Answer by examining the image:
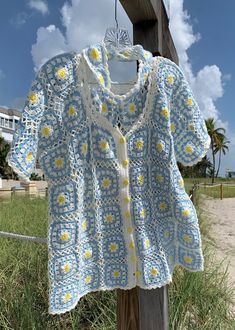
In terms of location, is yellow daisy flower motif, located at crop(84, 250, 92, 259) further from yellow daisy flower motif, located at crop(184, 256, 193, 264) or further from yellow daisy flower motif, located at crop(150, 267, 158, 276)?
yellow daisy flower motif, located at crop(184, 256, 193, 264)

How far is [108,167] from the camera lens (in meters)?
1.41

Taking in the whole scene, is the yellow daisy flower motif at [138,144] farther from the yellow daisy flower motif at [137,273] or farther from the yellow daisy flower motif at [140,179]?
the yellow daisy flower motif at [137,273]

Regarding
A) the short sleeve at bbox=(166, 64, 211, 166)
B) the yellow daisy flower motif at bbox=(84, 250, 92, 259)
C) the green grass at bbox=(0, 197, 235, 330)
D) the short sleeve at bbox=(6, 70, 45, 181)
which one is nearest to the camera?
the short sleeve at bbox=(6, 70, 45, 181)

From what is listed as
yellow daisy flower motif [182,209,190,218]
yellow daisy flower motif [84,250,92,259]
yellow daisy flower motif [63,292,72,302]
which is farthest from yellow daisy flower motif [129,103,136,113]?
yellow daisy flower motif [63,292,72,302]

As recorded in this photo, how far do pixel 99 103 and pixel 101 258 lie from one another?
580 millimetres

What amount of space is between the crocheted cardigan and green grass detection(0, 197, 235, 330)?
0.84 metres

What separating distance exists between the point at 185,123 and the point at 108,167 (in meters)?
0.37

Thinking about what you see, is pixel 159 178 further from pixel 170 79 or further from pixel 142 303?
pixel 142 303

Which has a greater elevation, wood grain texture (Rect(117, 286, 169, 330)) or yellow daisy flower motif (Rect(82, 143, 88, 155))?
yellow daisy flower motif (Rect(82, 143, 88, 155))

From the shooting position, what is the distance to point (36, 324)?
2131mm

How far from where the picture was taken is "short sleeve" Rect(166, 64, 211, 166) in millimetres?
1501

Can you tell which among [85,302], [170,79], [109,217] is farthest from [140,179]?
[85,302]

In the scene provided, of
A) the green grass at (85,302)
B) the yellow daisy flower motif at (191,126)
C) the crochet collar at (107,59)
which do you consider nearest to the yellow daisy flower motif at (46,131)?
the crochet collar at (107,59)

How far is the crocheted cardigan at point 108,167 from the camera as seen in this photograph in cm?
133
